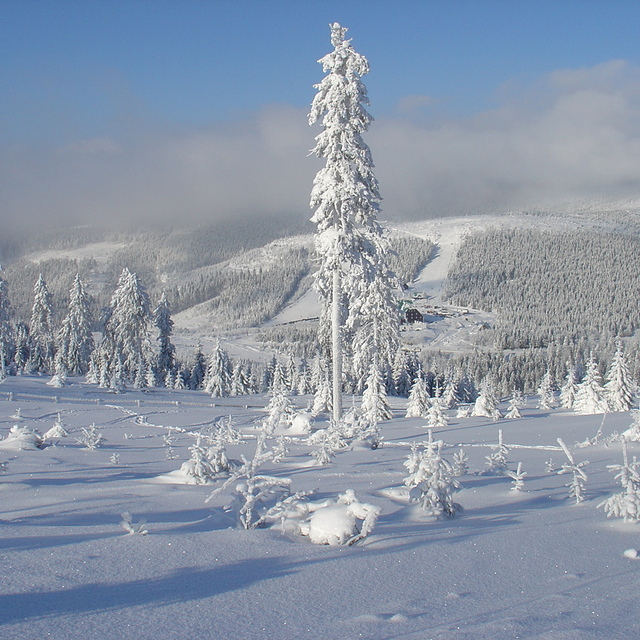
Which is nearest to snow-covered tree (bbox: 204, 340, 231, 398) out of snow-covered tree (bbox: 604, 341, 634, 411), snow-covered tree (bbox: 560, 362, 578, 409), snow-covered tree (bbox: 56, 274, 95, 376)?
snow-covered tree (bbox: 56, 274, 95, 376)

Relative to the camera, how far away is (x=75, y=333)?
206ft

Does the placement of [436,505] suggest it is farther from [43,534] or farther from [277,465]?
[277,465]

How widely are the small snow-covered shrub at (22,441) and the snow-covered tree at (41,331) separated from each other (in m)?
56.6

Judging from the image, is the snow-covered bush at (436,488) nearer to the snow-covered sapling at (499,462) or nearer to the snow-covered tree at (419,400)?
the snow-covered sapling at (499,462)

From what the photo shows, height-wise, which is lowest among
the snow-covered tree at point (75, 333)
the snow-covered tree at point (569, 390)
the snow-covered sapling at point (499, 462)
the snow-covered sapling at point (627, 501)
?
the snow-covered tree at point (569, 390)

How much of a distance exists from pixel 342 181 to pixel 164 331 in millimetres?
47276

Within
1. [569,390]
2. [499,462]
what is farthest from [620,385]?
[499,462]

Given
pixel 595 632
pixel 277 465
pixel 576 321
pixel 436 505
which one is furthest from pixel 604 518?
pixel 576 321

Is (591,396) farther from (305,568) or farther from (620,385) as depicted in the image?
(305,568)

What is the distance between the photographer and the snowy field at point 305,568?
3.39 metres

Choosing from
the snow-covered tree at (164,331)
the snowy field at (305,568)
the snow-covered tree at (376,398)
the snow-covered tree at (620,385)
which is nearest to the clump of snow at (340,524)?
the snowy field at (305,568)

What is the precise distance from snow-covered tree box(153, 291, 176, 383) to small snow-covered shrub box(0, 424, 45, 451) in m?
49.8

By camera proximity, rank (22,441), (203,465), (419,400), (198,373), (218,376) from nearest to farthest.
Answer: (203,465) < (22,441) < (419,400) < (218,376) < (198,373)

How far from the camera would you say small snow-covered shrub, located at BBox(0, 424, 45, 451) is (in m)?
11.3
